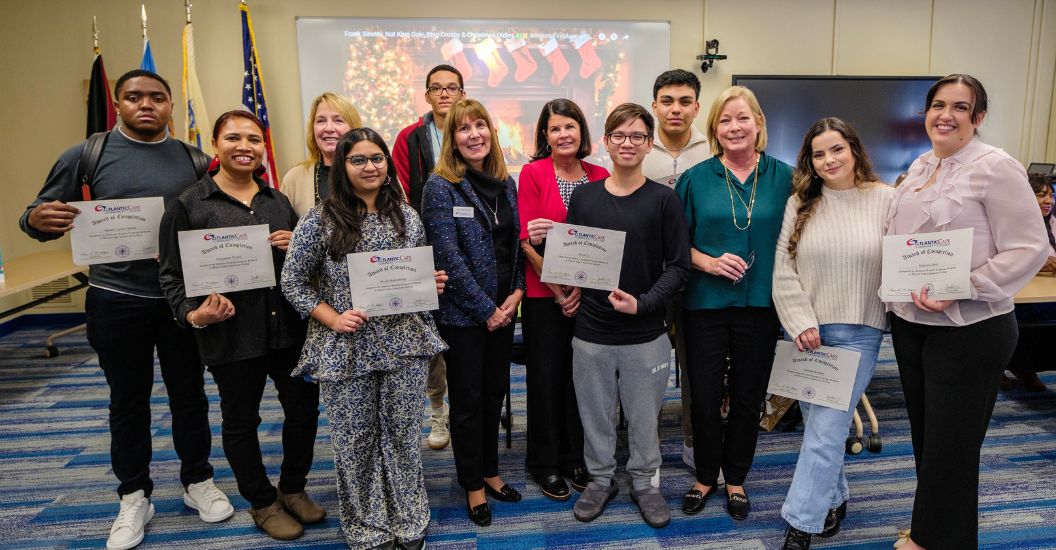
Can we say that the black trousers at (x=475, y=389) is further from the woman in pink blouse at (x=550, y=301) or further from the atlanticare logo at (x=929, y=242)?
the atlanticare logo at (x=929, y=242)

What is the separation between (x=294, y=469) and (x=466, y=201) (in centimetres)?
131

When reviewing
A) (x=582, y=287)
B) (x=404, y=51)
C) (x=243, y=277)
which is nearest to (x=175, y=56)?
(x=404, y=51)

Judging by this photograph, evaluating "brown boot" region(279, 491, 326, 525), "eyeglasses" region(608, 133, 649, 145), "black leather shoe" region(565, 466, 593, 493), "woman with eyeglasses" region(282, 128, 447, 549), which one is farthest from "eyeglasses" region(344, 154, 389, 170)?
"black leather shoe" region(565, 466, 593, 493)

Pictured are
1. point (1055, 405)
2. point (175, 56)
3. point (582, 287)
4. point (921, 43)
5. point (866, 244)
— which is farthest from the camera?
point (921, 43)

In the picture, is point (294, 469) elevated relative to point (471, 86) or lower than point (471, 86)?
lower

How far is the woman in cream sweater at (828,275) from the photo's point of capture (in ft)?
6.55

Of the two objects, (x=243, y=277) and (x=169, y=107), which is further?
(x=169, y=107)

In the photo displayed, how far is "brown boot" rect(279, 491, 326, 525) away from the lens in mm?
2404

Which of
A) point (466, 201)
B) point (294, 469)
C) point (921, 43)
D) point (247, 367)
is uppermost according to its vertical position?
point (921, 43)

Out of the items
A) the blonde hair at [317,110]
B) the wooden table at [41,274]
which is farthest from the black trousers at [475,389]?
the wooden table at [41,274]

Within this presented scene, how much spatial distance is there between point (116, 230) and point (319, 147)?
808 mm

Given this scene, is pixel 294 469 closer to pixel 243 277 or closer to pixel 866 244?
pixel 243 277

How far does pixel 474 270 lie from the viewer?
7.38ft

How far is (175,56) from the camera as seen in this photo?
531cm
